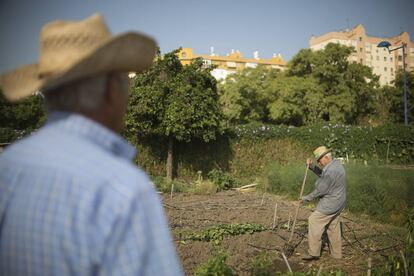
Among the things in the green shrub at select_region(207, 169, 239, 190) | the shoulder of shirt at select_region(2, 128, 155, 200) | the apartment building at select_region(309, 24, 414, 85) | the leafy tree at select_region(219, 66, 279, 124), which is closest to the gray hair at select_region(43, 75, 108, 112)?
the shoulder of shirt at select_region(2, 128, 155, 200)

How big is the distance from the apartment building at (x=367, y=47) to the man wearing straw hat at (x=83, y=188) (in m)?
62.6

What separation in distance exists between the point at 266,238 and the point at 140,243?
6.39 meters

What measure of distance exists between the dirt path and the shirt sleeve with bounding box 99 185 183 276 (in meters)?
4.41

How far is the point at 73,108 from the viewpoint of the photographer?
1.24 m

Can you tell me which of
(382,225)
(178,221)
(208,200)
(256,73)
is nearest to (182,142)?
(208,200)

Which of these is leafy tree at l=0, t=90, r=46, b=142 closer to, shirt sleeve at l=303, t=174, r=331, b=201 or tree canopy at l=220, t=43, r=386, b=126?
tree canopy at l=220, t=43, r=386, b=126

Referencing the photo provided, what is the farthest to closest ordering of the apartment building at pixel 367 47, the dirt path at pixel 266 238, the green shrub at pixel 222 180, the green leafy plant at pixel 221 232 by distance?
the apartment building at pixel 367 47
the green shrub at pixel 222 180
the green leafy plant at pixel 221 232
the dirt path at pixel 266 238

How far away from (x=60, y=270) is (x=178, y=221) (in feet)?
24.6

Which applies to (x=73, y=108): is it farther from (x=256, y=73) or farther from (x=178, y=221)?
(x=256, y=73)

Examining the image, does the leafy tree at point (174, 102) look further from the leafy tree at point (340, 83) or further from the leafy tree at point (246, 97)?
the leafy tree at point (246, 97)

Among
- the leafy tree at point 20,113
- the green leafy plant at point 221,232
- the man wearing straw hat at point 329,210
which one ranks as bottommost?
the green leafy plant at point 221,232

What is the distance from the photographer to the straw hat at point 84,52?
1212 mm

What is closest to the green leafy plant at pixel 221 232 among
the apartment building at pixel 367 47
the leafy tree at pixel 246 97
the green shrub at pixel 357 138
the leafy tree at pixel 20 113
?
the green shrub at pixel 357 138

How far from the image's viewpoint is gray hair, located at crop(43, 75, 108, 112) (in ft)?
4.07
